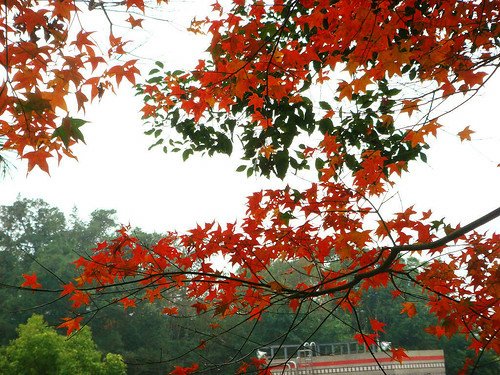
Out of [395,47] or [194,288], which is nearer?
[395,47]

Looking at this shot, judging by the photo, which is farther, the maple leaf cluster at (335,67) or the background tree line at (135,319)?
the background tree line at (135,319)

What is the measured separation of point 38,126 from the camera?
2.08 m

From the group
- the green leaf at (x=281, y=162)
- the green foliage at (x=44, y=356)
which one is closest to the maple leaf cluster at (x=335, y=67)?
the green leaf at (x=281, y=162)

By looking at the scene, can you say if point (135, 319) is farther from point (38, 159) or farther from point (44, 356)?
point (38, 159)

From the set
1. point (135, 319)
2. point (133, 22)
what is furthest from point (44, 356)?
point (133, 22)

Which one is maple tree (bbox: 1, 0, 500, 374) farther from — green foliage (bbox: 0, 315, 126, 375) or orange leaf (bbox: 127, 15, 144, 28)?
green foliage (bbox: 0, 315, 126, 375)

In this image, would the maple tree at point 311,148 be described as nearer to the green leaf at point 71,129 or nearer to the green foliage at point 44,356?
the green leaf at point 71,129

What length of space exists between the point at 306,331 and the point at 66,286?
25.4 m

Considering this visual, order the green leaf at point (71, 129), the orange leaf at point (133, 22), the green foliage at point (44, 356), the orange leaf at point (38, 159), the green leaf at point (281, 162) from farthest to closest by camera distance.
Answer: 1. the green foliage at point (44, 356)
2. the green leaf at point (281, 162)
3. the orange leaf at point (133, 22)
4. the orange leaf at point (38, 159)
5. the green leaf at point (71, 129)

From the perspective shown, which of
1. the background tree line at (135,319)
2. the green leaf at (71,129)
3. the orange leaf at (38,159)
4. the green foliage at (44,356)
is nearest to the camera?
the green leaf at (71,129)

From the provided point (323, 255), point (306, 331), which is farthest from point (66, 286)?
point (306, 331)

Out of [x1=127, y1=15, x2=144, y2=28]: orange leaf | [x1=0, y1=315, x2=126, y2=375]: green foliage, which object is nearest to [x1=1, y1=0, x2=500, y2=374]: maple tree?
[x1=127, y1=15, x2=144, y2=28]: orange leaf

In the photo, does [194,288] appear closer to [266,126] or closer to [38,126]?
[266,126]

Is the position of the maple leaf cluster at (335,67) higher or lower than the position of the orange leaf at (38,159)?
higher
